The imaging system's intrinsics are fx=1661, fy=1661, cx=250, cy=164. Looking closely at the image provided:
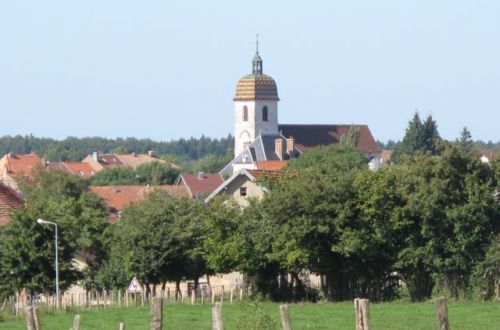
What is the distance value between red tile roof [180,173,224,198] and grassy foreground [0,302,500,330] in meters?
109

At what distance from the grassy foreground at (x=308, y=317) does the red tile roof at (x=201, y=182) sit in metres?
109

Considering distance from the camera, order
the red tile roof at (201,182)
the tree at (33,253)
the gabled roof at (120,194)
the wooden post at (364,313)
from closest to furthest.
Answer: the wooden post at (364,313) < the tree at (33,253) < the gabled roof at (120,194) < the red tile roof at (201,182)

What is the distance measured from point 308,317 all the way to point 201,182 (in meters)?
125

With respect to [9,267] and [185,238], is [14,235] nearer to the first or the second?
[9,267]

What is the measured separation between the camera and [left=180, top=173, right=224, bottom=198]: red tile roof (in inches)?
6531

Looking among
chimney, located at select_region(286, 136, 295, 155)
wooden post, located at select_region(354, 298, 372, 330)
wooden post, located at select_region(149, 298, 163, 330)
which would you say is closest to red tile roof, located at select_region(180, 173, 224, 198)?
chimney, located at select_region(286, 136, 295, 155)

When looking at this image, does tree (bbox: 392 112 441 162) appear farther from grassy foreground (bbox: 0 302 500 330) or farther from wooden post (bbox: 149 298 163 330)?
wooden post (bbox: 149 298 163 330)

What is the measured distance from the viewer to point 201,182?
172 m

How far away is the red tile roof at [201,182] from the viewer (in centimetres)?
16588

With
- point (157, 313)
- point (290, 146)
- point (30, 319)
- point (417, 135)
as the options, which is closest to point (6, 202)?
point (30, 319)


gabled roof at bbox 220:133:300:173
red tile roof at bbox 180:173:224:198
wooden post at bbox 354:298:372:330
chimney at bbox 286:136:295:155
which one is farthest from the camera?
chimney at bbox 286:136:295:155

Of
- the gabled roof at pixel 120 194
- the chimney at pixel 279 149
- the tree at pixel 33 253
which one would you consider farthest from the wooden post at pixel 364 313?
the chimney at pixel 279 149

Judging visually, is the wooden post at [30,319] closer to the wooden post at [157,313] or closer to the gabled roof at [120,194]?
the wooden post at [157,313]

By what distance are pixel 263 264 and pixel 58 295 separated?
8.28 meters
